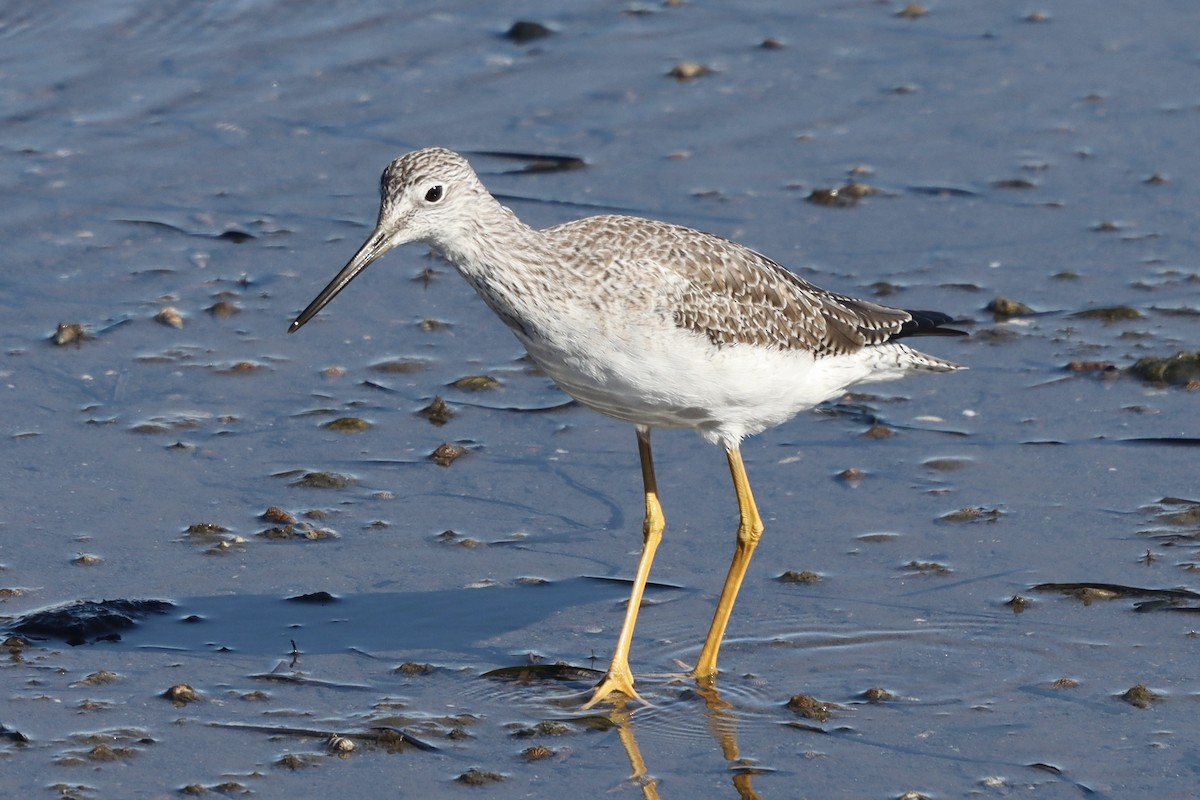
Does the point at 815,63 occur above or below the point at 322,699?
above

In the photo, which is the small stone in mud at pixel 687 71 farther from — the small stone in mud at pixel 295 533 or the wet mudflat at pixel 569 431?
the small stone in mud at pixel 295 533

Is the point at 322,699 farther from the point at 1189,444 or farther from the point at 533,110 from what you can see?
the point at 533,110

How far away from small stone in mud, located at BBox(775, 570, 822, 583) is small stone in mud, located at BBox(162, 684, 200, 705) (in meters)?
2.53

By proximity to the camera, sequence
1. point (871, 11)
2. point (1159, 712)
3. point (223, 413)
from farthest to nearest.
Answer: point (871, 11)
point (223, 413)
point (1159, 712)

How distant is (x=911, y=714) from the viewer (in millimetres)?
6797

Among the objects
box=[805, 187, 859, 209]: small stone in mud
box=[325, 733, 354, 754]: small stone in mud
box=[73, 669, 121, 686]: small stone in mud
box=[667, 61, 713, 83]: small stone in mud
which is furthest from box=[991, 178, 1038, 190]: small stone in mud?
box=[73, 669, 121, 686]: small stone in mud

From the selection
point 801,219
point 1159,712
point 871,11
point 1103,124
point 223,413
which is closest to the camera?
point 1159,712

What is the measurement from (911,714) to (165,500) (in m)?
3.51

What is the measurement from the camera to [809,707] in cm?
684

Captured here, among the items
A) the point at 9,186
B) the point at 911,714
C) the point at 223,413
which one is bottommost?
the point at 911,714

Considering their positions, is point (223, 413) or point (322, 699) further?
point (223, 413)

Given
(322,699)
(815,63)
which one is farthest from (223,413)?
(815,63)

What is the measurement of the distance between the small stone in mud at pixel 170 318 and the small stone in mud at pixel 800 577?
386 cm

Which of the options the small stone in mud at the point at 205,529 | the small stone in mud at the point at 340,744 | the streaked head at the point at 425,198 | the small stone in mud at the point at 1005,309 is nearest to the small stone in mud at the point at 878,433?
the small stone in mud at the point at 1005,309
